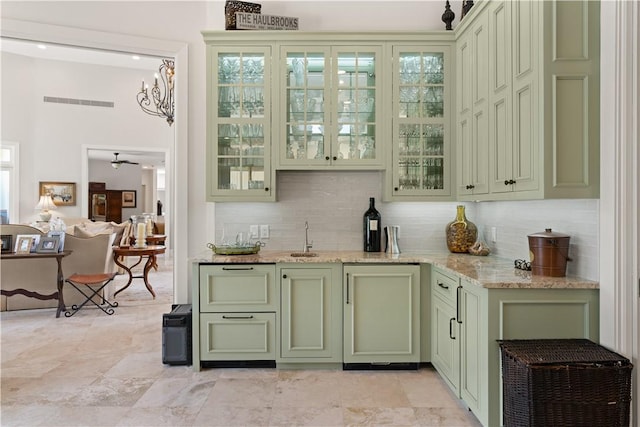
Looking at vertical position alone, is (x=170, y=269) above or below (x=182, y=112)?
below

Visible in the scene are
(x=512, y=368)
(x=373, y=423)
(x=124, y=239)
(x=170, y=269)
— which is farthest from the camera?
(x=170, y=269)

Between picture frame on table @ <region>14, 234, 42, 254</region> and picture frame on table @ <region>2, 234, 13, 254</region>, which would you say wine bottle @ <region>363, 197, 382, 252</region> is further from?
picture frame on table @ <region>2, 234, 13, 254</region>

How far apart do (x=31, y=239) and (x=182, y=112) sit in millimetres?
2723

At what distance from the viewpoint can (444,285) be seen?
2873mm

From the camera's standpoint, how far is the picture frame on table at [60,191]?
853cm

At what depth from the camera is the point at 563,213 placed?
2.54 m

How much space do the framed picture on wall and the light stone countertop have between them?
11.5 meters

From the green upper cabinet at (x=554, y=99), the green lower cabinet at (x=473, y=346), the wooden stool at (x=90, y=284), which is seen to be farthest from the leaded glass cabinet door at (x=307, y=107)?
the wooden stool at (x=90, y=284)

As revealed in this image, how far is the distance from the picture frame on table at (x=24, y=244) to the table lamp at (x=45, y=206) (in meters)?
3.59

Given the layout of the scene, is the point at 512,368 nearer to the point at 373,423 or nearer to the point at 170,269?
the point at 373,423

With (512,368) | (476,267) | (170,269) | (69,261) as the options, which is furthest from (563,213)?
(170,269)

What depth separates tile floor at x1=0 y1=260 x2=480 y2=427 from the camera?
2.53m

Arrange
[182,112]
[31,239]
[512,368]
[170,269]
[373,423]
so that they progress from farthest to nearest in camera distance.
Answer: [170,269], [31,239], [182,112], [373,423], [512,368]

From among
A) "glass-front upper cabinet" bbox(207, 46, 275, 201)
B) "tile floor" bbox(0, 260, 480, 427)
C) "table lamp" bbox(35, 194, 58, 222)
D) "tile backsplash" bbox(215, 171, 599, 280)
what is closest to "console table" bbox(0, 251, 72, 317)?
"tile floor" bbox(0, 260, 480, 427)
